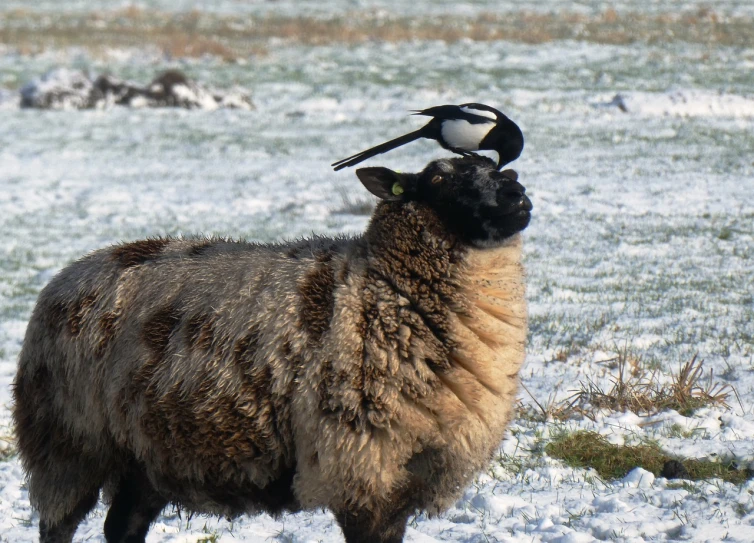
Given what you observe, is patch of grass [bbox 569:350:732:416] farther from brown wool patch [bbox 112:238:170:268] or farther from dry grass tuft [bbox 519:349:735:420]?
brown wool patch [bbox 112:238:170:268]

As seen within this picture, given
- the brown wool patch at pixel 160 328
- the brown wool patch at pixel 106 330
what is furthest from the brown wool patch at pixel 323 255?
the brown wool patch at pixel 106 330

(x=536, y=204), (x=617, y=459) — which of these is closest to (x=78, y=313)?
(x=617, y=459)

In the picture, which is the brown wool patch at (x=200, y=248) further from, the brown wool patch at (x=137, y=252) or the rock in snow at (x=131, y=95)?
the rock in snow at (x=131, y=95)

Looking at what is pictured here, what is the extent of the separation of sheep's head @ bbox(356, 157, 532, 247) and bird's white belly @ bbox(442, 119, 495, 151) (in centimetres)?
8

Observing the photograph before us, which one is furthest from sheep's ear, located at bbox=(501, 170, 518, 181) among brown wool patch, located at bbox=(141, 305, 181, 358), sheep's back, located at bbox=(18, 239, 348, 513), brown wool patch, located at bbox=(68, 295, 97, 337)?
brown wool patch, located at bbox=(68, 295, 97, 337)

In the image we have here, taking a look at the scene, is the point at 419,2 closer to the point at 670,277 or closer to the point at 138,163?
the point at 138,163

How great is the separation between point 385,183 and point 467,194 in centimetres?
35

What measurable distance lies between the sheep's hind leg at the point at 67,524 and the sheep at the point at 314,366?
1.7 inches

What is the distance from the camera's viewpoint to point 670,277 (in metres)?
9.45

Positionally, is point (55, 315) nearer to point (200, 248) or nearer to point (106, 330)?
point (106, 330)

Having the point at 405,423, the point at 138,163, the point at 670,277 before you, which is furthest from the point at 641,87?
the point at 405,423

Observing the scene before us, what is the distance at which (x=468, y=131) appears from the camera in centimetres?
402

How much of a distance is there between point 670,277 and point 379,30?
25.0 m

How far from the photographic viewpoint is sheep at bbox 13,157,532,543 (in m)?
3.69
